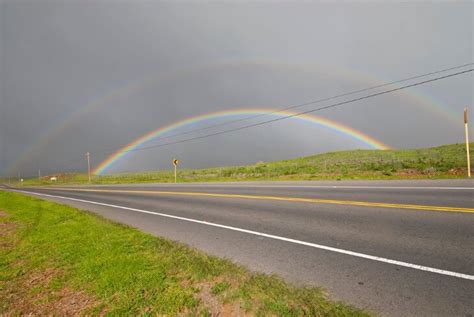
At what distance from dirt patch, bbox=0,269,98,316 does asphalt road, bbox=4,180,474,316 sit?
2.45 metres

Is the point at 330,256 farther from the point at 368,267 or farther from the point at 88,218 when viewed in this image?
the point at 88,218

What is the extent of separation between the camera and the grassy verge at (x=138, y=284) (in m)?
3.10

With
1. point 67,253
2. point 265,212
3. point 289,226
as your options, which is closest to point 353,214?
point 289,226

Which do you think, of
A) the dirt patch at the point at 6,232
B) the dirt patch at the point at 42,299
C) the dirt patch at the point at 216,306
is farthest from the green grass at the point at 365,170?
the dirt patch at the point at 6,232

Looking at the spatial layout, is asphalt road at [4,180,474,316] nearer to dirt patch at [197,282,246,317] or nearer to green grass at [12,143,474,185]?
dirt patch at [197,282,246,317]

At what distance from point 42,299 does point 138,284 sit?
1.47m

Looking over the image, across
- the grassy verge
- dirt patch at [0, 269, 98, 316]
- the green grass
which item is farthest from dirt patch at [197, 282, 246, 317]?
the green grass

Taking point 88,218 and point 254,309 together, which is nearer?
point 254,309

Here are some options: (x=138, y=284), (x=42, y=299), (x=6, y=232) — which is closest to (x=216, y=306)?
(x=138, y=284)

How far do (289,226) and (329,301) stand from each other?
3.48 meters

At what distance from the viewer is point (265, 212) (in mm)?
8555

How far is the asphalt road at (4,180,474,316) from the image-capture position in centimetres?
322

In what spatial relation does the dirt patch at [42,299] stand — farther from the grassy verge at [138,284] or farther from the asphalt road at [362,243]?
the asphalt road at [362,243]

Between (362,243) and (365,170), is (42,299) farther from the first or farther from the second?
(365,170)
